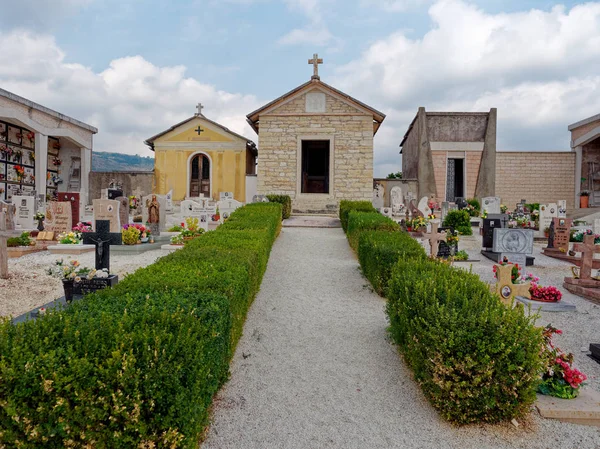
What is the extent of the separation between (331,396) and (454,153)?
20.1 meters

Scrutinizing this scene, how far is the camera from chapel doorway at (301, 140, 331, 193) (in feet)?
72.6

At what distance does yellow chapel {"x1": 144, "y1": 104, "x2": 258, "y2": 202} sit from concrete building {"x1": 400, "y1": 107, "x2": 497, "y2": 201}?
941 cm

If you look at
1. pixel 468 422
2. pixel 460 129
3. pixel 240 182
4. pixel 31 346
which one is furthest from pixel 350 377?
pixel 460 129

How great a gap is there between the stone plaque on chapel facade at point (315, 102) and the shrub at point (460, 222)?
753cm

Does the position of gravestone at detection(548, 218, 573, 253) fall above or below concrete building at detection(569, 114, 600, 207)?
below

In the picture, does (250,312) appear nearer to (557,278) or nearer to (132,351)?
(132,351)

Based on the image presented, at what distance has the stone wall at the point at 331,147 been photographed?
1786 centimetres

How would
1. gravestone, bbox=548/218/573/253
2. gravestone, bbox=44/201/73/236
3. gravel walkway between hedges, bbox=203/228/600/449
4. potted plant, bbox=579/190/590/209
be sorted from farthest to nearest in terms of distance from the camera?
potted plant, bbox=579/190/590/209 < gravestone, bbox=44/201/73/236 < gravestone, bbox=548/218/573/253 < gravel walkway between hedges, bbox=203/228/600/449

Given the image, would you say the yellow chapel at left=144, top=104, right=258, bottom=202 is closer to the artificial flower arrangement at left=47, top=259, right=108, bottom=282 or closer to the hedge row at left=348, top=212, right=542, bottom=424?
the artificial flower arrangement at left=47, top=259, right=108, bottom=282

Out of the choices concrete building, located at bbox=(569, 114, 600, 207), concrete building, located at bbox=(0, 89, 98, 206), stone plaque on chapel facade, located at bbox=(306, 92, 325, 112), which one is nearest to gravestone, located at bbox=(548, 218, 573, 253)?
stone plaque on chapel facade, located at bbox=(306, 92, 325, 112)

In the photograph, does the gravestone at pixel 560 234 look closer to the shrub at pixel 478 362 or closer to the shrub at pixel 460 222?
the shrub at pixel 460 222

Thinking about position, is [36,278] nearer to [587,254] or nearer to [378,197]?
[587,254]

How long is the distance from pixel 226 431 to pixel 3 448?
4.33 feet

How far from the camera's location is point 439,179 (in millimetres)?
21125
